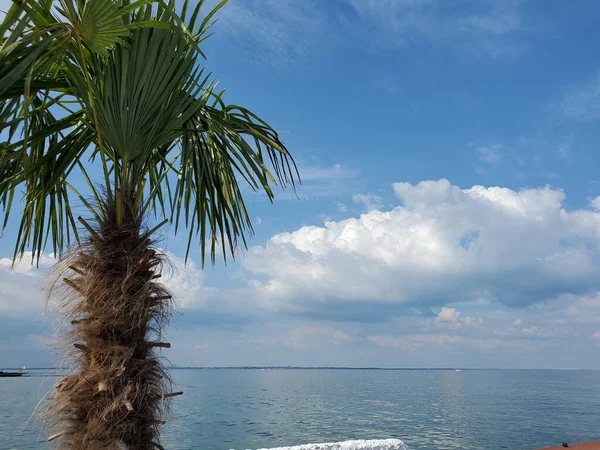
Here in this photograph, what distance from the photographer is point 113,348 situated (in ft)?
11.6

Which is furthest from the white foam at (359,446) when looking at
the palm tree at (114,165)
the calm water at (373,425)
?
the calm water at (373,425)

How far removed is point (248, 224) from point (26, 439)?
32.0 meters

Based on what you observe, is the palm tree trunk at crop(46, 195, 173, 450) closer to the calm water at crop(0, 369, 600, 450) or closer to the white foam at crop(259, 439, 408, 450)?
the white foam at crop(259, 439, 408, 450)

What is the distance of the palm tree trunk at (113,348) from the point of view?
348 centimetres

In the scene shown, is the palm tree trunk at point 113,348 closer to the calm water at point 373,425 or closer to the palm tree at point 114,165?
the palm tree at point 114,165

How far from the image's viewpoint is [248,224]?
16.2ft

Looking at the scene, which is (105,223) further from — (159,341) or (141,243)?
(159,341)

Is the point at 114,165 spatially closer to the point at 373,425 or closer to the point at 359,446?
the point at 359,446

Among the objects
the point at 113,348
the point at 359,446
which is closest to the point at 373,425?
the point at 359,446

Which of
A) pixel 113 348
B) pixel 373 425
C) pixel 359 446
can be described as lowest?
pixel 373 425

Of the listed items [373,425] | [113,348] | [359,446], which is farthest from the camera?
[373,425]

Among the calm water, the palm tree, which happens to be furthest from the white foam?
the calm water

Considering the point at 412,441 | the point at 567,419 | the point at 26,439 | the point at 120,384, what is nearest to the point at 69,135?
the point at 120,384

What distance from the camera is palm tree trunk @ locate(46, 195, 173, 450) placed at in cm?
348
